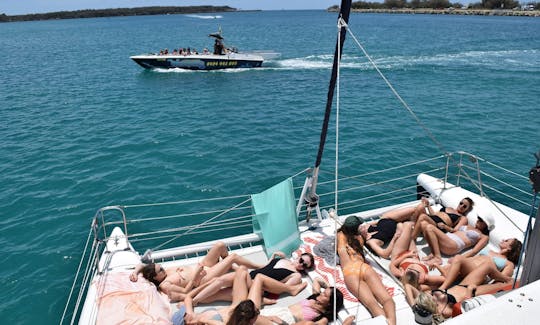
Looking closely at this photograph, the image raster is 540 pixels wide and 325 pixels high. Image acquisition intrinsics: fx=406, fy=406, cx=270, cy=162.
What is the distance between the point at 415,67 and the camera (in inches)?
1383

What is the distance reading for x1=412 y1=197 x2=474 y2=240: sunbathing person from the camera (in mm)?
8242

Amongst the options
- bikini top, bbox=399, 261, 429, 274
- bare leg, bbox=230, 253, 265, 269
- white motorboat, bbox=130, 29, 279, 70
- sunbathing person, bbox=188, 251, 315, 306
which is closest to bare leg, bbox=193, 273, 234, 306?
sunbathing person, bbox=188, 251, 315, 306

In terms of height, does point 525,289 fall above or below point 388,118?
above

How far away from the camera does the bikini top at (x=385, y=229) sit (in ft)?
27.1

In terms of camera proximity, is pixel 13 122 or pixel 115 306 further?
pixel 13 122

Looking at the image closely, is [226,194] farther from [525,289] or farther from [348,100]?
[348,100]

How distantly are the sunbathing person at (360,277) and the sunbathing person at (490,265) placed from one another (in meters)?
1.21

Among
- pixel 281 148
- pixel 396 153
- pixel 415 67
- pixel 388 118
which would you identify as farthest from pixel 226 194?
pixel 415 67

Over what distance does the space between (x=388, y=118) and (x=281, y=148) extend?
7134mm

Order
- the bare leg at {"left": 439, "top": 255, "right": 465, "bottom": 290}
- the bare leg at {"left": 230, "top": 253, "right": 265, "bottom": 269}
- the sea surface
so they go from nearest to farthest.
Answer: the bare leg at {"left": 439, "top": 255, "right": 465, "bottom": 290} → the bare leg at {"left": 230, "top": 253, "right": 265, "bottom": 269} → the sea surface

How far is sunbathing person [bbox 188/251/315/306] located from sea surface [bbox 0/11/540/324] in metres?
4.32

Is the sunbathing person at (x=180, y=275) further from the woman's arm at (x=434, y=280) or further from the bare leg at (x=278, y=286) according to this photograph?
the woman's arm at (x=434, y=280)

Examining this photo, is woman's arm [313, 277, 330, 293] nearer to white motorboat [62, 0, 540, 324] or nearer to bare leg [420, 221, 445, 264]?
white motorboat [62, 0, 540, 324]

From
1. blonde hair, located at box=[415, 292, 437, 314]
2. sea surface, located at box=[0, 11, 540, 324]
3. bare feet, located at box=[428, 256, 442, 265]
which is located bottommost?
sea surface, located at box=[0, 11, 540, 324]
